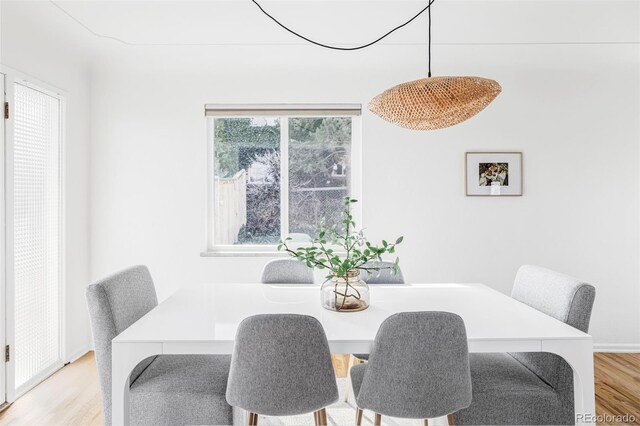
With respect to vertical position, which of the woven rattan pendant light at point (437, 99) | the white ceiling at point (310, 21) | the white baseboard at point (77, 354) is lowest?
the white baseboard at point (77, 354)

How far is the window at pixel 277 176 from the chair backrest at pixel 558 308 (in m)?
1.82

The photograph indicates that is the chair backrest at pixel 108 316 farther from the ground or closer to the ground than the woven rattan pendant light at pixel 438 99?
closer to the ground

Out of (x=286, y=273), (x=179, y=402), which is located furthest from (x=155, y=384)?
(x=286, y=273)

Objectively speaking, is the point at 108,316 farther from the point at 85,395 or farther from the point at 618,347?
the point at 618,347

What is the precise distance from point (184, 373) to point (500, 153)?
2878 millimetres

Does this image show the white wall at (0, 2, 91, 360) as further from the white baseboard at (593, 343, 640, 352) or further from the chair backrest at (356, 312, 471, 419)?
the white baseboard at (593, 343, 640, 352)

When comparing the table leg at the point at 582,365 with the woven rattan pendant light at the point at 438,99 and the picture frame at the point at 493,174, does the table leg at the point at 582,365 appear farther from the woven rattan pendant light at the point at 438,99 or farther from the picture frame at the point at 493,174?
the picture frame at the point at 493,174

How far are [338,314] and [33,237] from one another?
2.26m

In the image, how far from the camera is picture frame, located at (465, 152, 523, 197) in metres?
3.25

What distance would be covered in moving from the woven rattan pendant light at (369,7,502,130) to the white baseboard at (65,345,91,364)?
9.74 ft

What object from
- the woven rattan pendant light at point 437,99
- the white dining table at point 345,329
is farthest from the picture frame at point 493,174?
the woven rattan pendant light at point 437,99

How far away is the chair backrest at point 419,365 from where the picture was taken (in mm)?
1284

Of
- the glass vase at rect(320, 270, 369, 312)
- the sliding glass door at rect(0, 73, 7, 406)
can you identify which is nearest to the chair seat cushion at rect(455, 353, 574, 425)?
the glass vase at rect(320, 270, 369, 312)

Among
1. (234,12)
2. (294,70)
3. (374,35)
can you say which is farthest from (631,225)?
(234,12)
